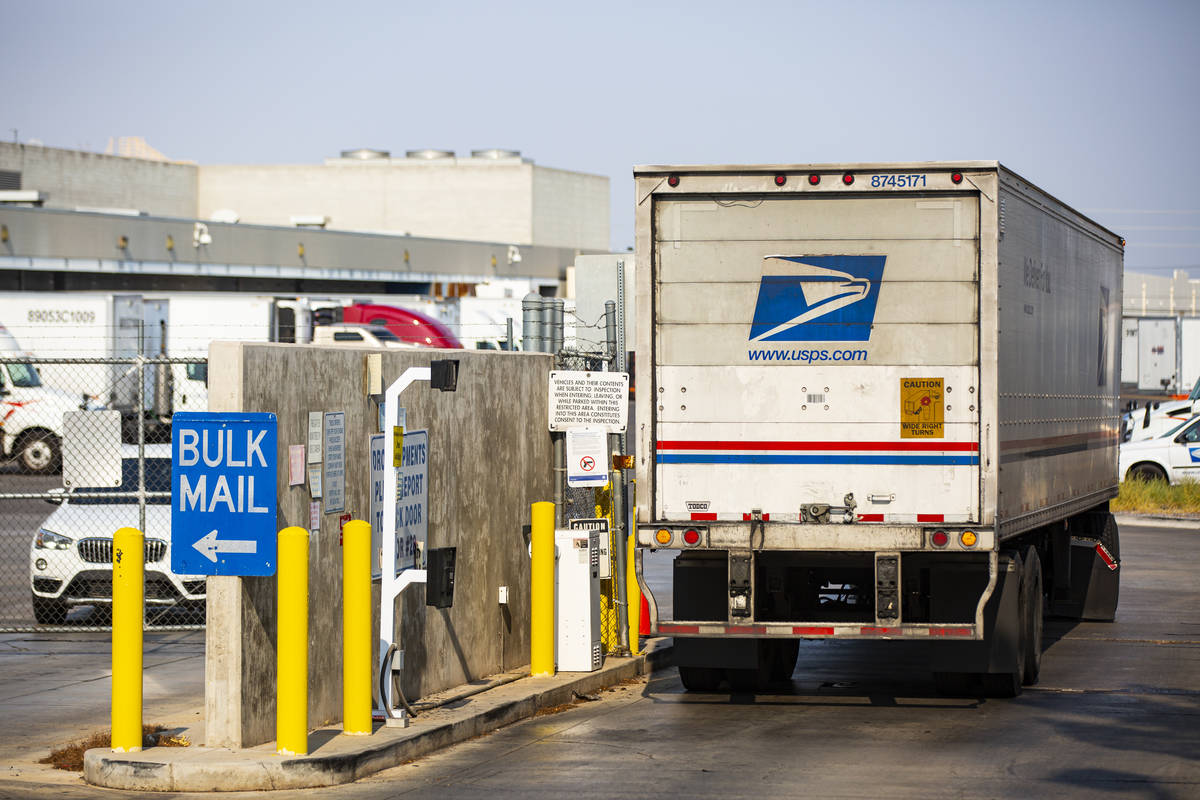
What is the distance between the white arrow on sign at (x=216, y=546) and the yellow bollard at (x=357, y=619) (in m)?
0.67

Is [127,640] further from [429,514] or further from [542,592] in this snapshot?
[542,592]

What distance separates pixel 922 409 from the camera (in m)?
10.8

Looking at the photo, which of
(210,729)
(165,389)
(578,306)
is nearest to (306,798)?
(210,729)

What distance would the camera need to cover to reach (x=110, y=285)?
46.9 meters

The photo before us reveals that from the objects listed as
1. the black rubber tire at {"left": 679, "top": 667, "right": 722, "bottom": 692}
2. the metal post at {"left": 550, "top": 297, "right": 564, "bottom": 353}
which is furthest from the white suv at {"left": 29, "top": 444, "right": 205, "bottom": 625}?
the black rubber tire at {"left": 679, "top": 667, "right": 722, "bottom": 692}

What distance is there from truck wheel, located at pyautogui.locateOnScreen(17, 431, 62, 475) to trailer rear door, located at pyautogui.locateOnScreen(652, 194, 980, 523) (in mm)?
20325

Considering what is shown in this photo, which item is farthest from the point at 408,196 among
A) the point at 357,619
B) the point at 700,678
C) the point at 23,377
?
the point at 357,619

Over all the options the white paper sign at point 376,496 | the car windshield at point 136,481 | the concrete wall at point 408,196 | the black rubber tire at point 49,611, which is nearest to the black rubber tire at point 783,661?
the white paper sign at point 376,496

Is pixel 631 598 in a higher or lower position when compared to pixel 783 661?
higher

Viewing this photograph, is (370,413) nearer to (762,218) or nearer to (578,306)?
(762,218)

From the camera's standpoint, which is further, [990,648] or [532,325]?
[532,325]

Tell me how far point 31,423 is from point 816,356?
21.4m

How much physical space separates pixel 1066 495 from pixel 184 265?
1462 inches

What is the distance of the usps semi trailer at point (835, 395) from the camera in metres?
10.8
